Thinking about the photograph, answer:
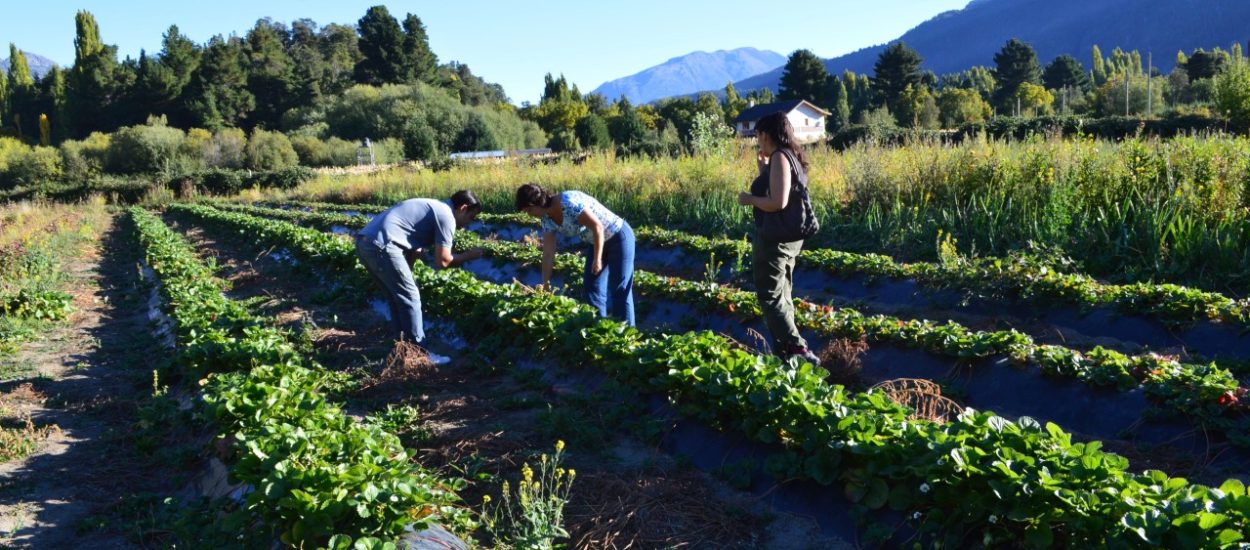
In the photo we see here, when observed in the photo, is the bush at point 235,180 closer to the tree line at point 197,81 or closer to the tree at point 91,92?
the tree line at point 197,81

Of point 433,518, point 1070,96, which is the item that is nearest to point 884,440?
point 433,518

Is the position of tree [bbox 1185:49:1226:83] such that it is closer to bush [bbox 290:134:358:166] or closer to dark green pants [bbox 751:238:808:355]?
bush [bbox 290:134:358:166]

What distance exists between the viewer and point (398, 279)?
691 centimetres

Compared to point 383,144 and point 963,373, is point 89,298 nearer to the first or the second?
point 963,373

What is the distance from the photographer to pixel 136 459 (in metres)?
5.32

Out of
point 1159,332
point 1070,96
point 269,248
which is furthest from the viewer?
point 1070,96

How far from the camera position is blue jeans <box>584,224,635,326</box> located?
6754 millimetres

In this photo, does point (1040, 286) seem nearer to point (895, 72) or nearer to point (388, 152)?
point (388, 152)

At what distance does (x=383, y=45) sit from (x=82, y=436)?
76293 millimetres

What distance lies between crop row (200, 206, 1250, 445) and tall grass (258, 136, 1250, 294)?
9.55 feet

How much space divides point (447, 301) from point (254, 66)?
7403cm

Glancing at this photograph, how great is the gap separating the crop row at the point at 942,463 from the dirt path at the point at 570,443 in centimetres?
29

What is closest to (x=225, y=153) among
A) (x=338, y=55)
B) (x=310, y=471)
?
(x=338, y=55)

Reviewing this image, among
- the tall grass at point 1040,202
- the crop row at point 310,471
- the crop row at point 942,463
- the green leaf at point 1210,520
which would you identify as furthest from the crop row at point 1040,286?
the crop row at point 310,471
